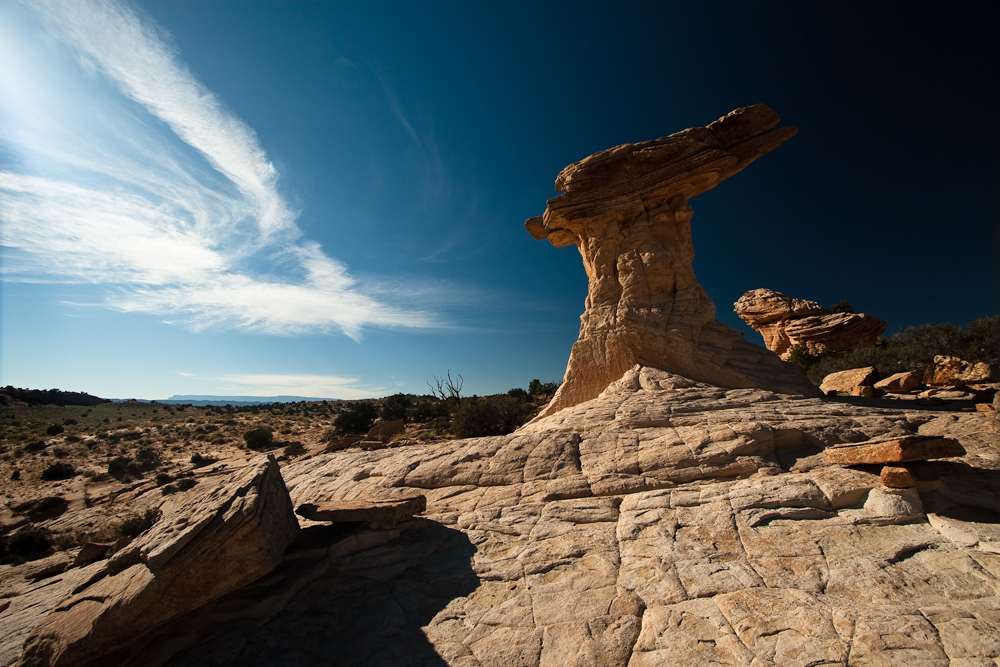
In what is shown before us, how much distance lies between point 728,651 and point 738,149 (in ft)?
35.8

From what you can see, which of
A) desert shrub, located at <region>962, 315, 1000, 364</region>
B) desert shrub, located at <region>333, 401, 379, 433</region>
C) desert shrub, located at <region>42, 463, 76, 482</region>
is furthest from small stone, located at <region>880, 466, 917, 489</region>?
desert shrub, located at <region>42, 463, 76, 482</region>

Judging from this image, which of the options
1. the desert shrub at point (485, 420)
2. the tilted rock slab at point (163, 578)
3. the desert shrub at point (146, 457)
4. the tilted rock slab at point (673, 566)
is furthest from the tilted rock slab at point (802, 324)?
the desert shrub at point (146, 457)

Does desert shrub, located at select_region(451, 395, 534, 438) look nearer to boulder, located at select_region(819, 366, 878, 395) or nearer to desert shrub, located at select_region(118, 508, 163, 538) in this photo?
desert shrub, located at select_region(118, 508, 163, 538)

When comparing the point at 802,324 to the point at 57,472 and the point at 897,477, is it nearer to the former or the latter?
the point at 897,477

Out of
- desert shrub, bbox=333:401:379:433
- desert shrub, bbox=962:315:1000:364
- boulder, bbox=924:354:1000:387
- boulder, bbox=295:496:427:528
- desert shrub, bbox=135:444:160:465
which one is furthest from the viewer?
desert shrub, bbox=333:401:379:433

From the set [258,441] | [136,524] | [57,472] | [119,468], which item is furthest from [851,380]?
[57,472]

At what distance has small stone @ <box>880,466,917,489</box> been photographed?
448 centimetres

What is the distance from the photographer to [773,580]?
12.6ft

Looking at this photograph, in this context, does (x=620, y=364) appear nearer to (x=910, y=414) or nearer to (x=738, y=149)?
(x=910, y=414)

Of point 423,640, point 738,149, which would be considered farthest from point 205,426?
point 738,149

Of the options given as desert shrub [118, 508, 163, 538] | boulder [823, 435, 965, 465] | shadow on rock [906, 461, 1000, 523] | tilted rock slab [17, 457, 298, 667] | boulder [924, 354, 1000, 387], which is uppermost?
boulder [924, 354, 1000, 387]

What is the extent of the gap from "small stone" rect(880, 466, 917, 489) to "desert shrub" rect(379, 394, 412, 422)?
27789 millimetres

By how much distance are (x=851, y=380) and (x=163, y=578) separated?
1826 centimetres

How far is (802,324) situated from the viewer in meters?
24.3
